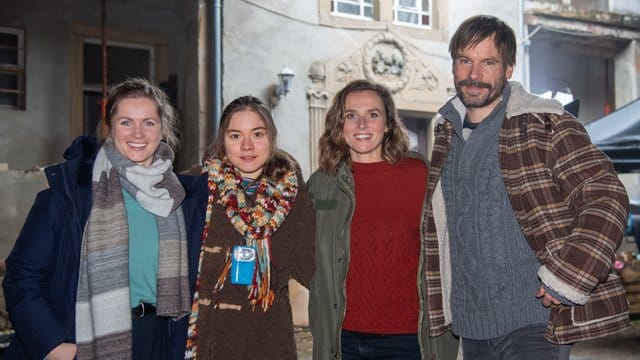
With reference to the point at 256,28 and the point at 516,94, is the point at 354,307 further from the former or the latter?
the point at 256,28

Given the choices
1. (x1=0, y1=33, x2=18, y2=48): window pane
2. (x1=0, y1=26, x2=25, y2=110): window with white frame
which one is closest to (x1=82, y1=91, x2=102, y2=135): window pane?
(x1=0, y1=26, x2=25, y2=110): window with white frame

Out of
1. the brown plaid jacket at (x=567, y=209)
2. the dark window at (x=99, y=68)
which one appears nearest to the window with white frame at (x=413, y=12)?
the dark window at (x=99, y=68)

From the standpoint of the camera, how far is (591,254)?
224 cm

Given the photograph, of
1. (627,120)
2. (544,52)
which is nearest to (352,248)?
(627,120)

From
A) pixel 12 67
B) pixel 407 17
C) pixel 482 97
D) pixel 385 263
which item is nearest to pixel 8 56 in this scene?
pixel 12 67

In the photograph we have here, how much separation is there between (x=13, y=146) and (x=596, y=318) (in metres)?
9.37

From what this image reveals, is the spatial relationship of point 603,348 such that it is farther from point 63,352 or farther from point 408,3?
point 63,352

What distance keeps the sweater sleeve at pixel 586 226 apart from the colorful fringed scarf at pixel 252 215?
3.38 feet

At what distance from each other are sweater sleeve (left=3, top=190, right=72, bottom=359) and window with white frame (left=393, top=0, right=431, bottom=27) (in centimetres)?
838

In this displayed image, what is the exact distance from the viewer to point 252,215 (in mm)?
2789

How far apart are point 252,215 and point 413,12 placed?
814 cm

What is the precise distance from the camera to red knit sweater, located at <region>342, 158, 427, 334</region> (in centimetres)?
291

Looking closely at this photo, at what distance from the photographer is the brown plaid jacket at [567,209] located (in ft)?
7.37

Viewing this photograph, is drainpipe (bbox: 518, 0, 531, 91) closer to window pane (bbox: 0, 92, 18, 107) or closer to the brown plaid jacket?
window pane (bbox: 0, 92, 18, 107)
